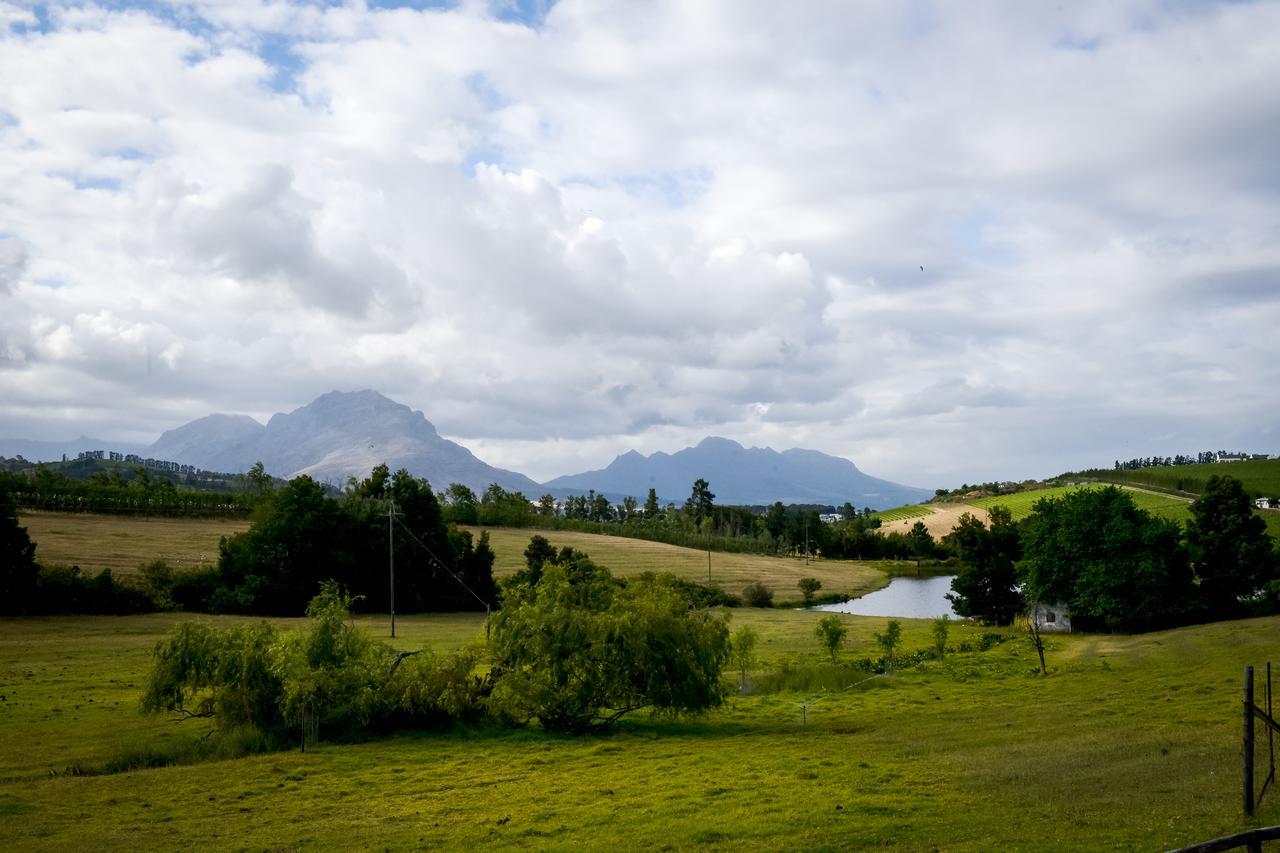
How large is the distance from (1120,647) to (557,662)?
40171 mm

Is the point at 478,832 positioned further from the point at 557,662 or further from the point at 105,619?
the point at 105,619

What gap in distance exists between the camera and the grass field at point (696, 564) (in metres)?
121

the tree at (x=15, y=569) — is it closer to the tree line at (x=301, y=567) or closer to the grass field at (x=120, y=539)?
the tree line at (x=301, y=567)

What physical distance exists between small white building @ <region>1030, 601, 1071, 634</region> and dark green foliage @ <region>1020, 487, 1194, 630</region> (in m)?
0.79

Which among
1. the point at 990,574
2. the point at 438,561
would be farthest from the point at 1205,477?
the point at 438,561

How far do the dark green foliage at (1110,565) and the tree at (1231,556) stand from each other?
2817 millimetres

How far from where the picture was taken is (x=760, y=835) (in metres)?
19.5

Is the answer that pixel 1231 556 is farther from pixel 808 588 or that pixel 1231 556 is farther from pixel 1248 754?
pixel 1248 754

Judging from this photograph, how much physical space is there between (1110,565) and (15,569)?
3294 inches

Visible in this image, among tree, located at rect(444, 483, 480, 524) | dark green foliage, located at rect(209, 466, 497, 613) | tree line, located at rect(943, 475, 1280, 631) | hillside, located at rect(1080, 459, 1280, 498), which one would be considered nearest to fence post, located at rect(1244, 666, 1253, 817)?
tree line, located at rect(943, 475, 1280, 631)

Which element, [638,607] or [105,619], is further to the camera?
[105,619]

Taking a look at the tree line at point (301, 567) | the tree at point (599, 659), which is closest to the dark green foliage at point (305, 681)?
the tree at point (599, 659)

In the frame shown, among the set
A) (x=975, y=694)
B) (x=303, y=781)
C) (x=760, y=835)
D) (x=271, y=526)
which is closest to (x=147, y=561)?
(x=271, y=526)

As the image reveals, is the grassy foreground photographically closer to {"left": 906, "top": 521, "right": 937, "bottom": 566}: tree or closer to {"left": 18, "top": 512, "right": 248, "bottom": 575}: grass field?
{"left": 18, "top": 512, "right": 248, "bottom": 575}: grass field
